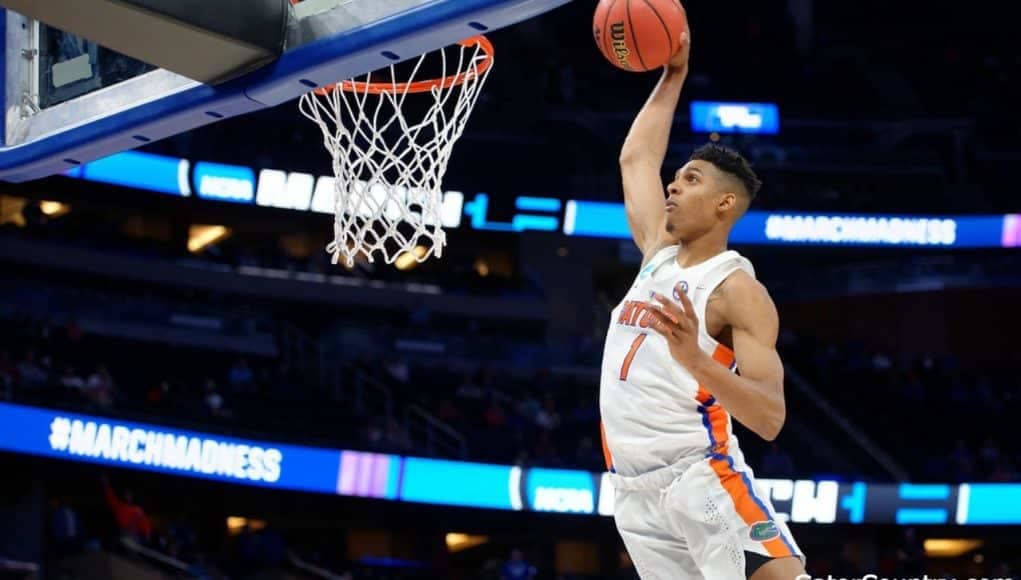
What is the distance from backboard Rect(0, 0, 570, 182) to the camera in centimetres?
374

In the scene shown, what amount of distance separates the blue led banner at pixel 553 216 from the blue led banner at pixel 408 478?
457cm

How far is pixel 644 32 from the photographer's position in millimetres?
3758

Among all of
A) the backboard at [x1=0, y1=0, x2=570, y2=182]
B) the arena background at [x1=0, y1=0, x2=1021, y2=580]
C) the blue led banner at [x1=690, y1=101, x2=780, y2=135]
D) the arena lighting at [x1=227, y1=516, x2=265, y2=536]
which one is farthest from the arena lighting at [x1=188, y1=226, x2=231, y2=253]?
the backboard at [x1=0, y1=0, x2=570, y2=182]

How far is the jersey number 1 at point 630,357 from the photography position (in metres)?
3.29

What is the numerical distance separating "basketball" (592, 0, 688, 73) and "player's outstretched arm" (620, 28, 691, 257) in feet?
0.16

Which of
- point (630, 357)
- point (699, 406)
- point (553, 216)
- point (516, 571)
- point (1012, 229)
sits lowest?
point (516, 571)

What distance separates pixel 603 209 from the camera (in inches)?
744

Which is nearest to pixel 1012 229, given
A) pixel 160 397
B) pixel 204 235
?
pixel 160 397

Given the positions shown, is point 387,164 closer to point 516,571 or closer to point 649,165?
point 649,165

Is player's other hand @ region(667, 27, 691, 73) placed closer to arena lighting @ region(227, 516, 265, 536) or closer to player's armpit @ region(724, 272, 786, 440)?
player's armpit @ region(724, 272, 786, 440)

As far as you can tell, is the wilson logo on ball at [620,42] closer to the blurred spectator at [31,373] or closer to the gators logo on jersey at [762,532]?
the gators logo on jersey at [762,532]

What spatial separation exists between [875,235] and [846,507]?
5.15 meters

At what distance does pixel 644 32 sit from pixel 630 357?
99cm

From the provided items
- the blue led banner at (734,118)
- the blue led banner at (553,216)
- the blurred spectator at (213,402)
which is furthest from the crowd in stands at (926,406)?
the blurred spectator at (213,402)
